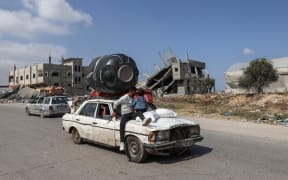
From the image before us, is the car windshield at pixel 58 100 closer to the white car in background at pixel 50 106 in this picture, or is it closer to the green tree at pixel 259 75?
the white car in background at pixel 50 106

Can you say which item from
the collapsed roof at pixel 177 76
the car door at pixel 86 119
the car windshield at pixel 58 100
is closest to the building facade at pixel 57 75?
the collapsed roof at pixel 177 76

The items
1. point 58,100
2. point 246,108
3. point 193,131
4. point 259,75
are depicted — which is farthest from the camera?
point 259,75

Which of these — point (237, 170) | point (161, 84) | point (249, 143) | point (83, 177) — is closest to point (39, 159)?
point (83, 177)

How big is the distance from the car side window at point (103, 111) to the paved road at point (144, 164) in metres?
0.97

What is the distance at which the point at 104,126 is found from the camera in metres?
8.53

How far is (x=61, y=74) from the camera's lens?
90625 mm

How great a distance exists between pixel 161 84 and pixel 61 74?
131 ft

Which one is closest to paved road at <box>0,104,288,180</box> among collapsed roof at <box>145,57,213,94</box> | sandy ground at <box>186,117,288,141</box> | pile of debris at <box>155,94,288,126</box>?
sandy ground at <box>186,117,288,141</box>

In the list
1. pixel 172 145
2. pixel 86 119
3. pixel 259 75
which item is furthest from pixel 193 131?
pixel 259 75

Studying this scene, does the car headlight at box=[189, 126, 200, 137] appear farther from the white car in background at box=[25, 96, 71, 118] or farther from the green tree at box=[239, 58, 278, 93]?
the green tree at box=[239, 58, 278, 93]

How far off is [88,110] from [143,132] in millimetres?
2913

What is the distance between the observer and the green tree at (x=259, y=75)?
31359 millimetres

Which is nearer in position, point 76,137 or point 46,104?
point 76,137

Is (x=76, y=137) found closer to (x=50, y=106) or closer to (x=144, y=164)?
(x=144, y=164)
